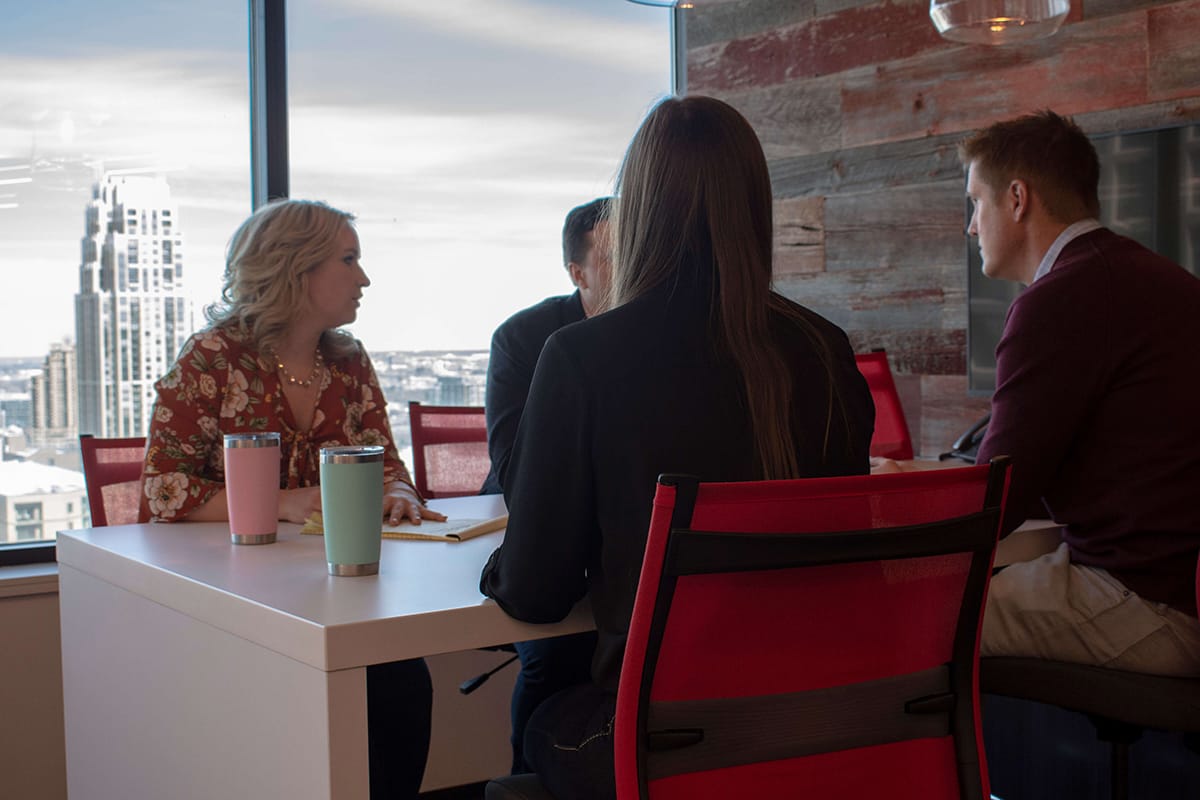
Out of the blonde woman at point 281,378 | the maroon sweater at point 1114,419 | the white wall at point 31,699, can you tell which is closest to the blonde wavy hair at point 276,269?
the blonde woman at point 281,378

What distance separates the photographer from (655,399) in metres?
1.27

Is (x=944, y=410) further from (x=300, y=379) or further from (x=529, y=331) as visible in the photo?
(x=300, y=379)

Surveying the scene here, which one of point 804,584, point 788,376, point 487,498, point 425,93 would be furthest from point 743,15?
point 804,584

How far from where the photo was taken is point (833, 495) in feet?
3.63

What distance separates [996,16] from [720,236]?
1556 mm

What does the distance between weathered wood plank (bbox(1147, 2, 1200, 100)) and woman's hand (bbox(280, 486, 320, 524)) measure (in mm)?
2523

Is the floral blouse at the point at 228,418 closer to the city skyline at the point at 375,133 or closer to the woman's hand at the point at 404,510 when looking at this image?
the woman's hand at the point at 404,510

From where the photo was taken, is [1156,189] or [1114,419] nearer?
[1114,419]

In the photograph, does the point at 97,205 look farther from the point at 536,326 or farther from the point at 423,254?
the point at 536,326

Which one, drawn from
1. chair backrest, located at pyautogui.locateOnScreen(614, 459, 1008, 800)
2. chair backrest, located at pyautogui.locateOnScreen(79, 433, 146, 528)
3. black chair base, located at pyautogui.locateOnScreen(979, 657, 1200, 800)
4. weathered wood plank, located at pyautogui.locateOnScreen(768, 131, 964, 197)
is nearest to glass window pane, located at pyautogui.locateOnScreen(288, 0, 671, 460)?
weathered wood plank, located at pyautogui.locateOnScreen(768, 131, 964, 197)

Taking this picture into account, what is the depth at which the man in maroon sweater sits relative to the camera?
182cm

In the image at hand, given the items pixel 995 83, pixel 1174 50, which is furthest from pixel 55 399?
pixel 1174 50

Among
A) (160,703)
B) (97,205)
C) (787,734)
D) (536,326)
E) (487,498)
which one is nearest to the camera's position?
Answer: (787,734)

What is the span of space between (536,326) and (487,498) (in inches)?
17.0
